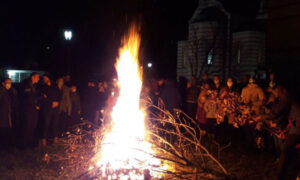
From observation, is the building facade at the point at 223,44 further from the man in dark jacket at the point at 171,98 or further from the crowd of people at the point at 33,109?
the crowd of people at the point at 33,109

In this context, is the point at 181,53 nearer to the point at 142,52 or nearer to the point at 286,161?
the point at 142,52

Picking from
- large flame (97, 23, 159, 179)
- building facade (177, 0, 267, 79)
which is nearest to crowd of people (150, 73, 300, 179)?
large flame (97, 23, 159, 179)

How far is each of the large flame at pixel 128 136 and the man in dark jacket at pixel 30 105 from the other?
243 centimetres

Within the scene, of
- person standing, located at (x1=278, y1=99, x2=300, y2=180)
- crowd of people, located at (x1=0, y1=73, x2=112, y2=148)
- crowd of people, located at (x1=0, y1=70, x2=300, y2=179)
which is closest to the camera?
person standing, located at (x1=278, y1=99, x2=300, y2=180)

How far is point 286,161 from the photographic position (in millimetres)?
6406

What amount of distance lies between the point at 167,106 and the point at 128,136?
4726 millimetres

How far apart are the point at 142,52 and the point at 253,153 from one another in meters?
33.2

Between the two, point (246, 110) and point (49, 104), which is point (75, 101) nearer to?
point (49, 104)

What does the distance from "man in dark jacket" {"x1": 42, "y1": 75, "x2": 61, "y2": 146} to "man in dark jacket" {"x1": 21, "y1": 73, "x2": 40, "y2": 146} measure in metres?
0.24

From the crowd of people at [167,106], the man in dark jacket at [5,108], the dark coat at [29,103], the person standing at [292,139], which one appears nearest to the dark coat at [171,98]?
the crowd of people at [167,106]

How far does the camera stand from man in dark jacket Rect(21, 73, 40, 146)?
32.2ft

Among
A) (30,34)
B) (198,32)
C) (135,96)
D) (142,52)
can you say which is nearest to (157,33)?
(142,52)

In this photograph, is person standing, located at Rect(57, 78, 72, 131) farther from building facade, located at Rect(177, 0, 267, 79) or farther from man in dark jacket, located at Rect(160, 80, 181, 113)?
building facade, located at Rect(177, 0, 267, 79)

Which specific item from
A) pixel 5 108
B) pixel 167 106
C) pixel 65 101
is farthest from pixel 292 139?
pixel 5 108
